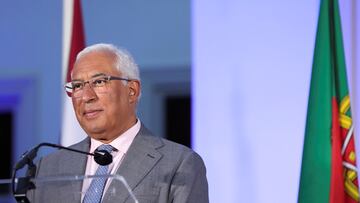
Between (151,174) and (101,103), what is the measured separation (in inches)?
12.6

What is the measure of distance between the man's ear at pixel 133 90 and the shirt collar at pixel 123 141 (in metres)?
0.11

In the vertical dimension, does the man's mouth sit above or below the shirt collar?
above

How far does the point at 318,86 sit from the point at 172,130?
1883mm

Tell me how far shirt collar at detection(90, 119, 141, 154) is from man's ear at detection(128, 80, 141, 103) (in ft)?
0.35

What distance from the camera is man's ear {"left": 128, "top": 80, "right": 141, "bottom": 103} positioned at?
2641 mm

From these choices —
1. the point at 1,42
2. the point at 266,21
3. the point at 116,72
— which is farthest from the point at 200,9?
the point at 1,42

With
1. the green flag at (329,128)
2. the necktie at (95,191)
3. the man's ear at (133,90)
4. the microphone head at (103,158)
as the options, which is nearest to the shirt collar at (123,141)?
the man's ear at (133,90)

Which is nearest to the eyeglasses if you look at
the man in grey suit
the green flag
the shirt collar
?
the man in grey suit

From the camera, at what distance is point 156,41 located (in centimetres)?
448

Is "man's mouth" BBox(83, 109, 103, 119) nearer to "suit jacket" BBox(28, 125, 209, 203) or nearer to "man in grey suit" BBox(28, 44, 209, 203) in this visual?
"man in grey suit" BBox(28, 44, 209, 203)

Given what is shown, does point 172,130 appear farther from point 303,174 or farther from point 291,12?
point 303,174

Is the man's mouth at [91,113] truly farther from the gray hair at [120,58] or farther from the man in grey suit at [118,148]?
the gray hair at [120,58]

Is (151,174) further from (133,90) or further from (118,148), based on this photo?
(133,90)

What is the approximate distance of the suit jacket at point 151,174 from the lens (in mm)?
2289
